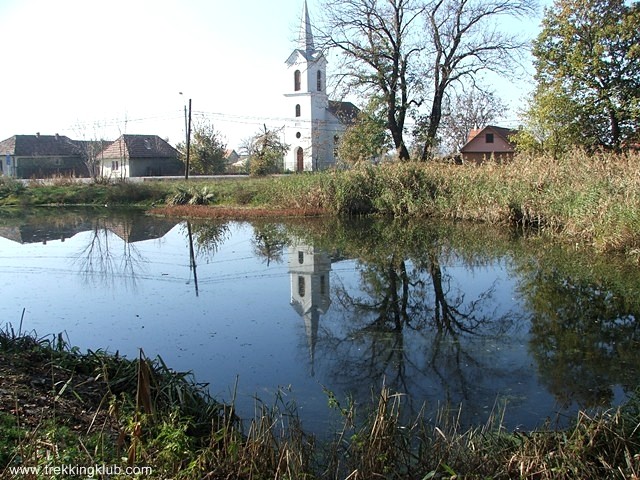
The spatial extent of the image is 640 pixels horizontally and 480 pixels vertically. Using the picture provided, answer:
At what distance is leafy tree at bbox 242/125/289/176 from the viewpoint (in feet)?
151

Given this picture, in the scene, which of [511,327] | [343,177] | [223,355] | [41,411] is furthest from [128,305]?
[343,177]

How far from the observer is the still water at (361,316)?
18.4 feet

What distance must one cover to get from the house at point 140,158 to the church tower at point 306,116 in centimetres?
1117

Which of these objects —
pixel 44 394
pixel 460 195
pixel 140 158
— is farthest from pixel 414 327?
pixel 140 158

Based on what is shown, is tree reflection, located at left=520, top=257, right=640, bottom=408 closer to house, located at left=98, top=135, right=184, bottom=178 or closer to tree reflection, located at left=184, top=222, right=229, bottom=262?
tree reflection, located at left=184, top=222, right=229, bottom=262

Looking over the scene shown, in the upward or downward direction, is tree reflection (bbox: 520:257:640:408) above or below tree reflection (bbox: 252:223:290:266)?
below

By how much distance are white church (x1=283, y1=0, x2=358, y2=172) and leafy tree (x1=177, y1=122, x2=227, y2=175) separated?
898 centimetres

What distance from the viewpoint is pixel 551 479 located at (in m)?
3.43

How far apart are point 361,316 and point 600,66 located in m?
23.8

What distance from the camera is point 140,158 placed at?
51781 millimetres

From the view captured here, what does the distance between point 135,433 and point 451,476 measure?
6.17 feet

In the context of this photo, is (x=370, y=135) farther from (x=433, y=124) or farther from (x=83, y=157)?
(x=83, y=157)

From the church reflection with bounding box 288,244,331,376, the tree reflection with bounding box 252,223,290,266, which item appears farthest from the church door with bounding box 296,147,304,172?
the church reflection with bounding box 288,244,331,376

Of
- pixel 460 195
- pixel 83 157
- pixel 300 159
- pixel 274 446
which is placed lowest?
pixel 274 446
